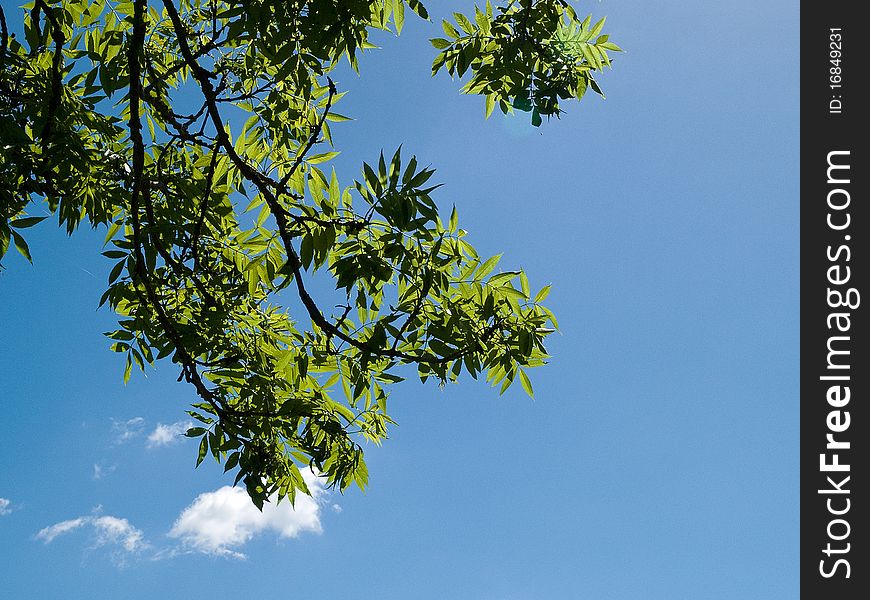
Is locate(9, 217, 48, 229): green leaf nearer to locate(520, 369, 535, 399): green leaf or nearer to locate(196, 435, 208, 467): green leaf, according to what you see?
locate(196, 435, 208, 467): green leaf

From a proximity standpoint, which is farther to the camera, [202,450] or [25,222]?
[202,450]

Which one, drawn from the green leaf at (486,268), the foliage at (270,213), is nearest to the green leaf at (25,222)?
the foliage at (270,213)

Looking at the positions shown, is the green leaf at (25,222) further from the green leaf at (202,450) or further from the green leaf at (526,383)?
the green leaf at (526,383)

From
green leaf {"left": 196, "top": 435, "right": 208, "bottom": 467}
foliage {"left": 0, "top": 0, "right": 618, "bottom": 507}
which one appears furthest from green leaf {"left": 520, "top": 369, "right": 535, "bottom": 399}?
green leaf {"left": 196, "top": 435, "right": 208, "bottom": 467}

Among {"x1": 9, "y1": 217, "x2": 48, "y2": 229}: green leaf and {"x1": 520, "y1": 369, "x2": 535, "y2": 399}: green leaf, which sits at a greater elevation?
{"x1": 9, "y1": 217, "x2": 48, "y2": 229}: green leaf

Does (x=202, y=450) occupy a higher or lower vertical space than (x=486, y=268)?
lower

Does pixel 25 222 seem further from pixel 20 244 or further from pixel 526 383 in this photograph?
pixel 526 383

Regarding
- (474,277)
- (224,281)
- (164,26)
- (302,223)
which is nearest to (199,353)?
(224,281)

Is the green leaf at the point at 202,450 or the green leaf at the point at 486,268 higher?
the green leaf at the point at 486,268

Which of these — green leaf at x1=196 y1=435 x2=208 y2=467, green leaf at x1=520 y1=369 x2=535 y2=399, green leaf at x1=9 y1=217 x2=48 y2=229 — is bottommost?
green leaf at x1=196 y1=435 x2=208 y2=467

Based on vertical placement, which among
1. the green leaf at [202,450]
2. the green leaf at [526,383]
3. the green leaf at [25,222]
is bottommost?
the green leaf at [202,450]

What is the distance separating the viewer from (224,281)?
4266 millimetres

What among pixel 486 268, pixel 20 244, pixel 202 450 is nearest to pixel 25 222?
pixel 20 244
